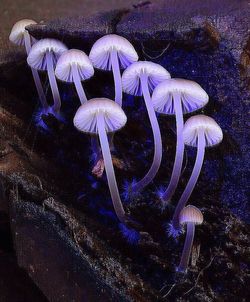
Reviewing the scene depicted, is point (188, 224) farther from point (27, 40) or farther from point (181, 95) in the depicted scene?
point (27, 40)

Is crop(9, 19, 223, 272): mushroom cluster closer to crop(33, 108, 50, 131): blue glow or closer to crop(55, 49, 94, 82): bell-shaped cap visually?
crop(55, 49, 94, 82): bell-shaped cap

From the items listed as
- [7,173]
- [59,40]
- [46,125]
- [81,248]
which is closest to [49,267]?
[81,248]

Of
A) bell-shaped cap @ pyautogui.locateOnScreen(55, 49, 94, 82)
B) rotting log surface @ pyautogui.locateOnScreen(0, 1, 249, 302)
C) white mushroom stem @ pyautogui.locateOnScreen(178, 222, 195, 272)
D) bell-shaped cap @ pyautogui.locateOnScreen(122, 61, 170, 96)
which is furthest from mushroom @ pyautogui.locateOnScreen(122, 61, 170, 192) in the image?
white mushroom stem @ pyautogui.locateOnScreen(178, 222, 195, 272)

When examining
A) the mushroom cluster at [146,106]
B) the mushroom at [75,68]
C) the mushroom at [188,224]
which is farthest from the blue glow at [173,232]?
the mushroom at [75,68]

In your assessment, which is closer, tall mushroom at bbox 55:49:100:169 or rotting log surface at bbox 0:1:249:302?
rotting log surface at bbox 0:1:249:302

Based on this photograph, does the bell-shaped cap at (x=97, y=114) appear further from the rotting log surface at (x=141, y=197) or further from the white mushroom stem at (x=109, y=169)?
the rotting log surface at (x=141, y=197)

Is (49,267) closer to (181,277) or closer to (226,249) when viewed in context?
(181,277)

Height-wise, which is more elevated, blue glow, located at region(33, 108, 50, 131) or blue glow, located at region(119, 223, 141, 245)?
blue glow, located at region(33, 108, 50, 131)
